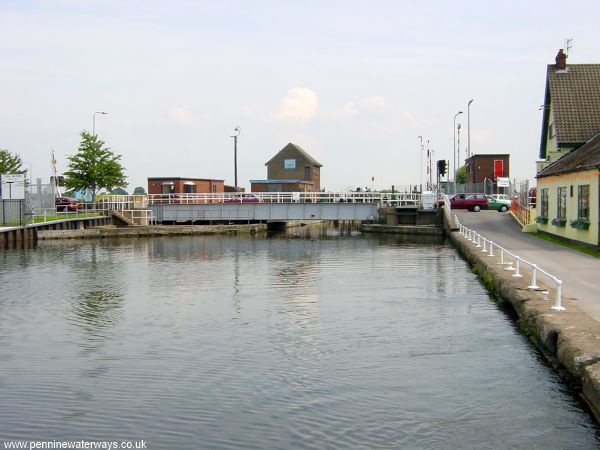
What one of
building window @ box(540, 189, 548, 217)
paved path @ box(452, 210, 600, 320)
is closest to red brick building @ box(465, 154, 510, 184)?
paved path @ box(452, 210, 600, 320)

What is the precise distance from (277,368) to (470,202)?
49832 millimetres

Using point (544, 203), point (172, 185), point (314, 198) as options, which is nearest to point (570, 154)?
point (544, 203)

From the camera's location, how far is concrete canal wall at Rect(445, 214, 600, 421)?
10.5 meters

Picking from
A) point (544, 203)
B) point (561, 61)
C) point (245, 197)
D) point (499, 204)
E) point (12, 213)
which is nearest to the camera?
point (544, 203)

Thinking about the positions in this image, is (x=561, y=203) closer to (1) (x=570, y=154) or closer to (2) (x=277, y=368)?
(1) (x=570, y=154)

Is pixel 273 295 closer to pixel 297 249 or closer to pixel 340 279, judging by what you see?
pixel 340 279

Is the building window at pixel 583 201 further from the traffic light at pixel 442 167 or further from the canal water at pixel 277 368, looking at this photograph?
the traffic light at pixel 442 167

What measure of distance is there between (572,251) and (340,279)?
862 cm

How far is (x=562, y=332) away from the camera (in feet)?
40.6

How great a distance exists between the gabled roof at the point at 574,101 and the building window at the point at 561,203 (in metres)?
4.92

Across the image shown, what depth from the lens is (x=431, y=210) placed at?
60.2m

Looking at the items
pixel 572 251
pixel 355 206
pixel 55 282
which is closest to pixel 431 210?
pixel 355 206

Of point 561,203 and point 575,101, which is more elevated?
point 575,101

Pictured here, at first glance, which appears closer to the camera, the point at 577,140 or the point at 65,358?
the point at 65,358
